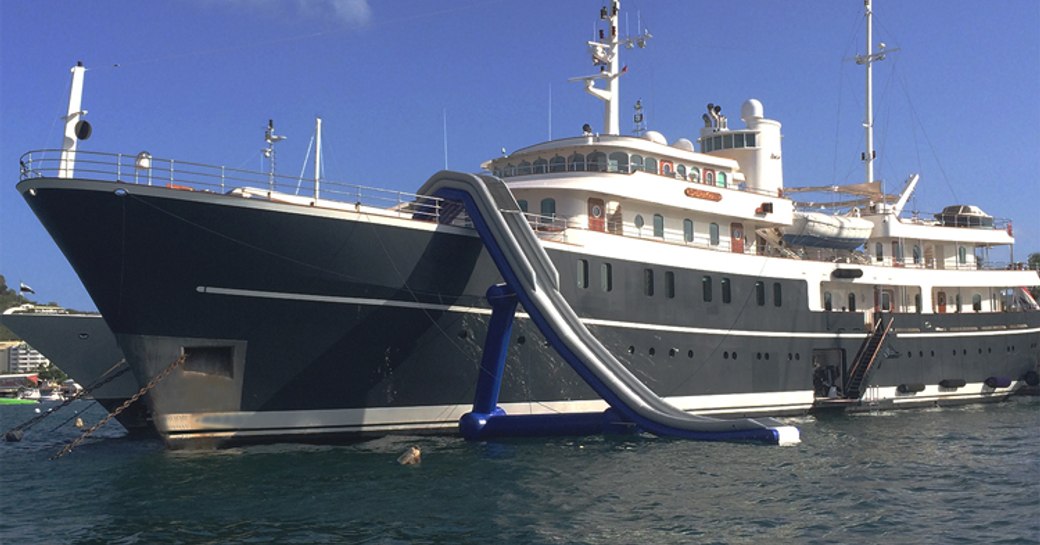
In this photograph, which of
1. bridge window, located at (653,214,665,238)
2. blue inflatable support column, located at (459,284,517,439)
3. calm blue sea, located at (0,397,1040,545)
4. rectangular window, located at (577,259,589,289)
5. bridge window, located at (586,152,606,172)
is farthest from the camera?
bridge window, located at (653,214,665,238)

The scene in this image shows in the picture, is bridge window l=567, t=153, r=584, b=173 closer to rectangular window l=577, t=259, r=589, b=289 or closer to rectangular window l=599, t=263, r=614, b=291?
rectangular window l=599, t=263, r=614, b=291

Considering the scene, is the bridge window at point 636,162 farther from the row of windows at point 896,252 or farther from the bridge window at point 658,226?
the row of windows at point 896,252

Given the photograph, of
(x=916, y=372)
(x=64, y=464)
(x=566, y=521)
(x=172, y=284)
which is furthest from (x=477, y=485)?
(x=916, y=372)

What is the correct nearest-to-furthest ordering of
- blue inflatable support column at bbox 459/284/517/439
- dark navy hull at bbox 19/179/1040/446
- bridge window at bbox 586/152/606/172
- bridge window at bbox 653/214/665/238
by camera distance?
dark navy hull at bbox 19/179/1040/446
blue inflatable support column at bbox 459/284/517/439
bridge window at bbox 586/152/606/172
bridge window at bbox 653/214/665/238

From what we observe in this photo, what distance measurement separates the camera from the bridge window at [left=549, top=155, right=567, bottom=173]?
2428cm

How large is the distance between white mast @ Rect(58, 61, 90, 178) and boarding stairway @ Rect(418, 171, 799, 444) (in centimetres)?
746

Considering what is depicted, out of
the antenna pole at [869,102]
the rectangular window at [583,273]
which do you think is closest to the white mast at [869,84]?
the antenna pole at [869,102]

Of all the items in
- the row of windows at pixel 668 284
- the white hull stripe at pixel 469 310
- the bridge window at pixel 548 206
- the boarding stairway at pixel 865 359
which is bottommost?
the boarding stairway at pixel 865 359

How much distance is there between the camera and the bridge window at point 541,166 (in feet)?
80.4

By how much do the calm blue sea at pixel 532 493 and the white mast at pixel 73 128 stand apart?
554 centimetres

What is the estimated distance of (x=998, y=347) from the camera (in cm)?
3159

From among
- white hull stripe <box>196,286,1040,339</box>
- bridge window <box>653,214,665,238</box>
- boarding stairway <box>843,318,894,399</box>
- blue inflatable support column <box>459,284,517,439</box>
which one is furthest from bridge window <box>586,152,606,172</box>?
boarding stairway <box>843,318,894,399</box>

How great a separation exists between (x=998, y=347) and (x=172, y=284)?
28.5m

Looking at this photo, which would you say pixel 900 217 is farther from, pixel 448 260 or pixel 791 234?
pixel 448 260
